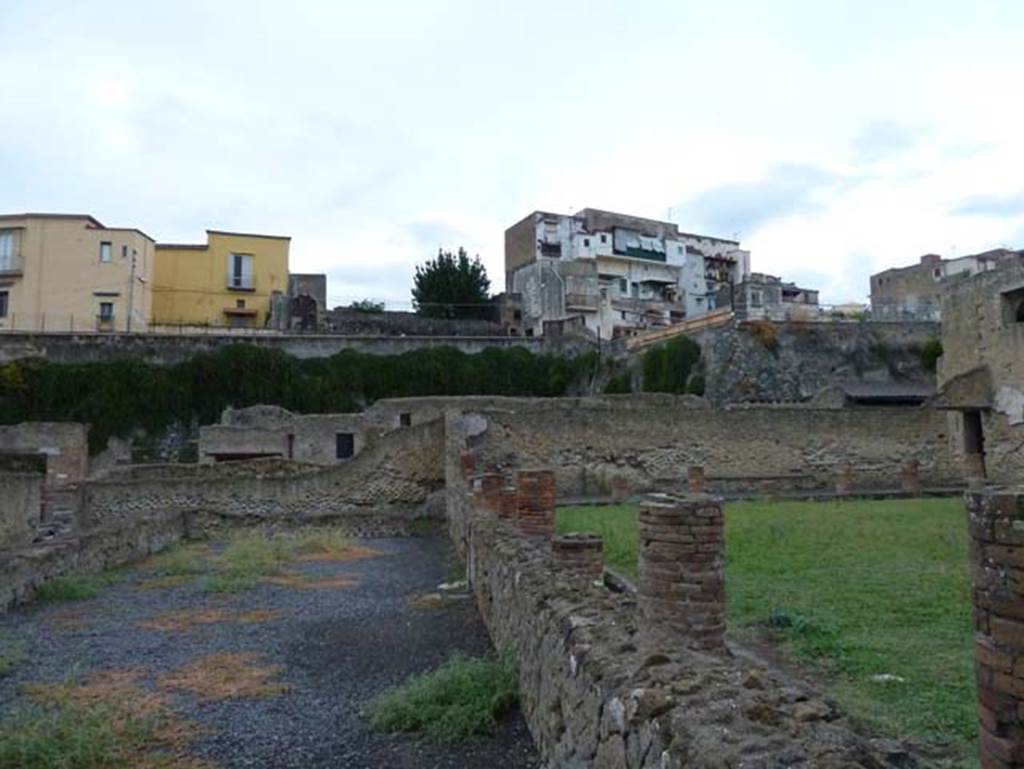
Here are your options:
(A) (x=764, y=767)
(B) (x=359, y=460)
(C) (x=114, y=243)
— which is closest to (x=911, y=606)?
(A) (x=764, y=767)

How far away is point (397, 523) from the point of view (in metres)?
21.4

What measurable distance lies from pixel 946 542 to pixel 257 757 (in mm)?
10495

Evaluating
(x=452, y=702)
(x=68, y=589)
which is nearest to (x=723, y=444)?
(x=68, y=589)

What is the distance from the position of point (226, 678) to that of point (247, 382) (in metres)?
33.1

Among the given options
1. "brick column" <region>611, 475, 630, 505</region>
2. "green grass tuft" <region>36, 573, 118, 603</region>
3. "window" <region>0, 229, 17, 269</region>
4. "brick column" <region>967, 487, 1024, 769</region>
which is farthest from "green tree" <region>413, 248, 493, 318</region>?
"brick column" <region>967, 487, 1024, 769</region>

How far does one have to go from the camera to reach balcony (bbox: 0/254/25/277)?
4584 centimetres

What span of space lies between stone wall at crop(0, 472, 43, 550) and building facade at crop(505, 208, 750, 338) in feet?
135

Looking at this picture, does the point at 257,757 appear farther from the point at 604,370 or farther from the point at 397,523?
the point at 604,370

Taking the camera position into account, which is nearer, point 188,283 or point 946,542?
point 946,542

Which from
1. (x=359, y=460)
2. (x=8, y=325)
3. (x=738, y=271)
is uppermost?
(x=738, y=271)

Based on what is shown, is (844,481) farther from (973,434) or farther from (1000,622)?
(1000,622)

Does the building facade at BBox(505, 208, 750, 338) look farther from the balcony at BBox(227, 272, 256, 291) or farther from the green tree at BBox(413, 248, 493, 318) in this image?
the balcony at BBox(227, 272, 256, 291)

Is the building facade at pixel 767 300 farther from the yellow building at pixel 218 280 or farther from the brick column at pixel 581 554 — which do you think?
the brick column at pixel 581 554

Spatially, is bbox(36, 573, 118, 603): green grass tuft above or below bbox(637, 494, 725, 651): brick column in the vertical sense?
below
